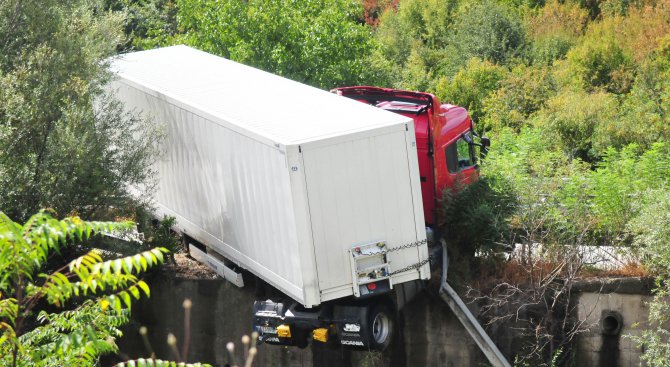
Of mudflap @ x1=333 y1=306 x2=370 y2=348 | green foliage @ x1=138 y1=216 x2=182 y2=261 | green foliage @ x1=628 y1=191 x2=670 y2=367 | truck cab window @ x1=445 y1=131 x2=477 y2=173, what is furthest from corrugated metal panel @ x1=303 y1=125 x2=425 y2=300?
green foliage @ x1=138 y1=216 x2=182 y2=261

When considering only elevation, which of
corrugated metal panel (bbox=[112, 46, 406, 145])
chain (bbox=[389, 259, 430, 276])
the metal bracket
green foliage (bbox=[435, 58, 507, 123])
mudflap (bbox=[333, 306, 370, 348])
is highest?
corrugated metal panel (bbox=[112, 46, 406, 145])

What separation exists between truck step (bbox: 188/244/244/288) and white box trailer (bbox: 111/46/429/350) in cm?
40

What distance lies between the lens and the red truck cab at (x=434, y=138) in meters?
16.3

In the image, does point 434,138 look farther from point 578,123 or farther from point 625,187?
point 578,123

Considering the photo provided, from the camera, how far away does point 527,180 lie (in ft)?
55.8

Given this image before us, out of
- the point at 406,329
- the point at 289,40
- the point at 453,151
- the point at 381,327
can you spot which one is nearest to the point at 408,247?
the point at 381,327

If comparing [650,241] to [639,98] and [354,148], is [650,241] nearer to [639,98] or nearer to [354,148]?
[354,148]

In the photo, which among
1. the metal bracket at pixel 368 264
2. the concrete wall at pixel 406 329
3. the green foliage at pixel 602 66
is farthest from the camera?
the green foliage at pixel 602 66

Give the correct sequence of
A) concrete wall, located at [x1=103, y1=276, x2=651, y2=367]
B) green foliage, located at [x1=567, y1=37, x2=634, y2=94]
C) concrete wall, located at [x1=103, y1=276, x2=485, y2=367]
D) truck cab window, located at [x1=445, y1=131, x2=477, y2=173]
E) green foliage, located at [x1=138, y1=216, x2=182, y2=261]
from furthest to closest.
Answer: green foliage, located at [x1=567, y1=37, x2=634, y2=94], green foliage, located at [x1=138, y1=216, x2=182, y2=261], truck cab window, located at [x1=445, y1=131, x2=477, y2=173], concrete wall, located at [x1=103, y1=276, x2=485, y2=367], concrete wall, located at [x1=103, y1=276, x2=651, y2=367]

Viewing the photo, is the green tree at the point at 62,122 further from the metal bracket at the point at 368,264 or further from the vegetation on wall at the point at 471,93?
the metal bracket at the point at 368,264

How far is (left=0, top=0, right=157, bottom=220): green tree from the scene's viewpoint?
645 inches

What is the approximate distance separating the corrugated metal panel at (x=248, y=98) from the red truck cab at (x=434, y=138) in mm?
1332

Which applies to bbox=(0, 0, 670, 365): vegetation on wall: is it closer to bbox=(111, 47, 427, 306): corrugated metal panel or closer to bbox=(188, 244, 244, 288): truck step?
bbox=(188, 244, 244, 288): truck step

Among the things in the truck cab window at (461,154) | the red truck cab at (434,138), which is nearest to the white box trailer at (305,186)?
the red truck cab at (434,138)
